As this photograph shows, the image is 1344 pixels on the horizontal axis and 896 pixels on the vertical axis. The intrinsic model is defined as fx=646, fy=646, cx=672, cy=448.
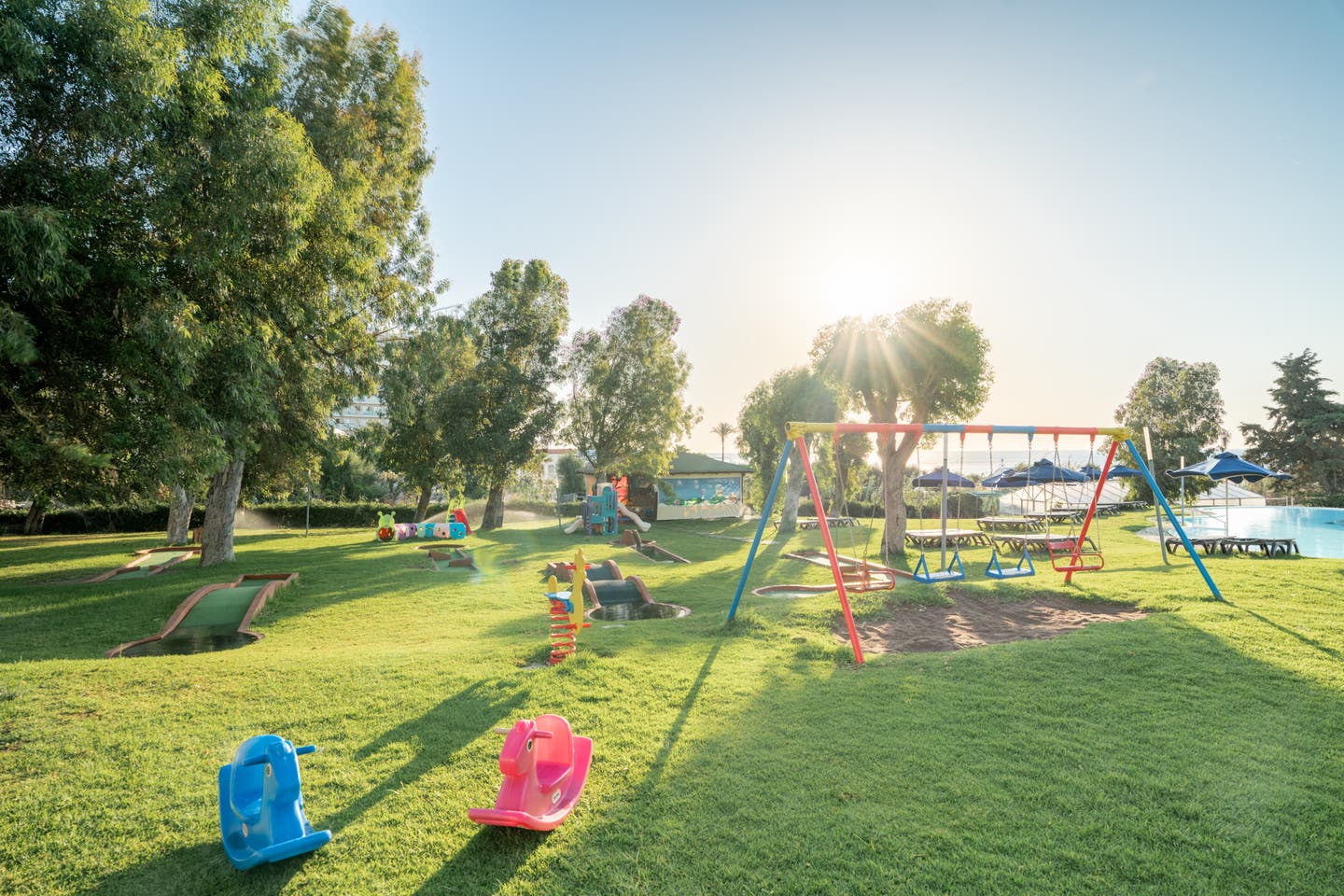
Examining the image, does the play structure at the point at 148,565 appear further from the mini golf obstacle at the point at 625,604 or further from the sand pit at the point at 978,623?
the sand pit at the point at 978,623

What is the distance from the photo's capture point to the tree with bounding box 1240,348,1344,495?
127ft

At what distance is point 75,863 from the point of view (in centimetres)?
374

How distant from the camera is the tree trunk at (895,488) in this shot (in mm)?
18739

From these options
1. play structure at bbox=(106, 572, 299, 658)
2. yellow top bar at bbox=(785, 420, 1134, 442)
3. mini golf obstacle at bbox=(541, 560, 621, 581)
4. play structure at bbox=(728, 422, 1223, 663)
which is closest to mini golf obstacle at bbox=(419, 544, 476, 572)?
mini golf obstacle at bbox=(541, 560, 621, 581)

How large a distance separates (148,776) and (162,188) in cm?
691

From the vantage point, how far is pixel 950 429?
34.1 ft

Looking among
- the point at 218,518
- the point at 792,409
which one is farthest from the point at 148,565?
the point at 792,409

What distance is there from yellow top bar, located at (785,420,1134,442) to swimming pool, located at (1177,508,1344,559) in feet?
39.6

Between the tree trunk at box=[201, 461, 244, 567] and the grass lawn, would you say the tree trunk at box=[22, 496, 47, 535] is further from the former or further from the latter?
the grass lawn

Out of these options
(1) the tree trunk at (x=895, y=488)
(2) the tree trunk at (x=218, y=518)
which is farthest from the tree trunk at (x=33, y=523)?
(1) the tree trunk at (x=895, y=488)

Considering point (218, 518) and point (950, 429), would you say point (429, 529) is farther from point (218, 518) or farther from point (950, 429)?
point (950, 429)

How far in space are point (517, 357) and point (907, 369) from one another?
20.1 metres

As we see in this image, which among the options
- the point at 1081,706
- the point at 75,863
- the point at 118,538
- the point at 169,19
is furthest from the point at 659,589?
the point at 118,538

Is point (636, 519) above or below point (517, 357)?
below
